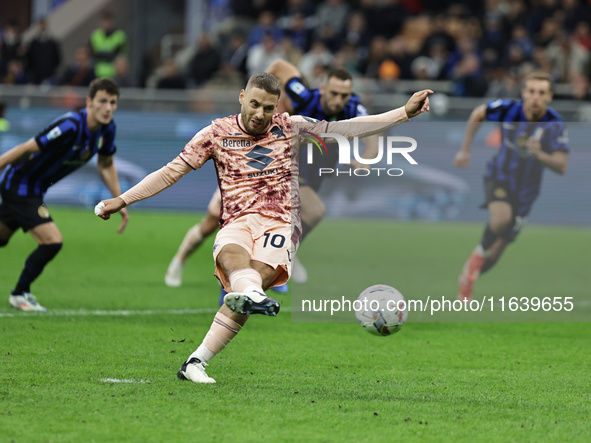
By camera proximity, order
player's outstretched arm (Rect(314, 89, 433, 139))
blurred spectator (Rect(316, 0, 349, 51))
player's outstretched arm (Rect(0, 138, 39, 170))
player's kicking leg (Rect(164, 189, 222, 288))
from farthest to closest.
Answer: blurred spectator (Rect(316, 0, 349, 51)) < player's kicking leg (Rect(164, 189, 222, 288)) < player's outstretched arm (Rect(0, 138, 39, 170)) < player's outstretched arm (Rect(314, 89, 433, 139))

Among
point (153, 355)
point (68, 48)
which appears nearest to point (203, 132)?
point (153, 355)

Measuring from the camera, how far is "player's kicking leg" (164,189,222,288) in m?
10.3

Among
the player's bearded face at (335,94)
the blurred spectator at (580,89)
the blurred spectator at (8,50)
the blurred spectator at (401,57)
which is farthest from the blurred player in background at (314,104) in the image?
the blurred spectator at (8,50)

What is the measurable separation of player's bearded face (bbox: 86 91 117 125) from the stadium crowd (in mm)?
9820

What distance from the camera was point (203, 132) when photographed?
602cm

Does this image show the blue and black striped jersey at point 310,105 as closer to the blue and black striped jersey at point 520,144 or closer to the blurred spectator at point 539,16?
the blue and black striped jersey at point 520,144

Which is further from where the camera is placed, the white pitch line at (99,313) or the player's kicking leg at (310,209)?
the player's kicking leg at (310,209)

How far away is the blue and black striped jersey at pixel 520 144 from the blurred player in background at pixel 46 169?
12.4ft

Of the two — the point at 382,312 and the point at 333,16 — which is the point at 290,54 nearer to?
the point at 333,16

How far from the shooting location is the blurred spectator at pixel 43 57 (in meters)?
21.3

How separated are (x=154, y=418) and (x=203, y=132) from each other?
6.20ft

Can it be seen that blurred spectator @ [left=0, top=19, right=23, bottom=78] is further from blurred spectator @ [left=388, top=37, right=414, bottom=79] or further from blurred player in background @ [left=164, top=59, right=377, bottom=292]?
blurred player in background @ [left=164, top=59, right=377, bottom=292]

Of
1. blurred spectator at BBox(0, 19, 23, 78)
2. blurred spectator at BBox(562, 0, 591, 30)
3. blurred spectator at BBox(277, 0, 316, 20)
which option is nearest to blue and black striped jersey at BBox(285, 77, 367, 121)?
blurred spectator at BBox(562, 0, 591, 30)

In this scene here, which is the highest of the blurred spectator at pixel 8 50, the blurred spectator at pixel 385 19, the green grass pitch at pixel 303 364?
the blurred spectator at pixel 385 19
